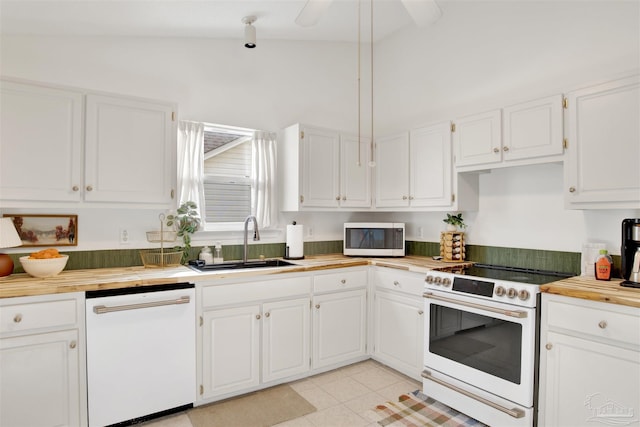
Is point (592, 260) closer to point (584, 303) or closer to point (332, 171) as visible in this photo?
point (584, 303)

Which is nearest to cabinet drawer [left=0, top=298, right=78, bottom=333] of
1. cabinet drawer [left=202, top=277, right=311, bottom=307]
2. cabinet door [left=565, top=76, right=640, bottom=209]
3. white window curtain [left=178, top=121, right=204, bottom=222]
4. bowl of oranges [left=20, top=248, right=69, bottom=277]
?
bowl of oranges [left=20, top=248, right=69, bottom=277]

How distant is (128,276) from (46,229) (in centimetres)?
72

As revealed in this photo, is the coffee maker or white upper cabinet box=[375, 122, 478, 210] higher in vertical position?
white upper cabinet box=[375, 122, 478, 210]

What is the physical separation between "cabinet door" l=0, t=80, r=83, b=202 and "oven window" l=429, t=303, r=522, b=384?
258 centimetres

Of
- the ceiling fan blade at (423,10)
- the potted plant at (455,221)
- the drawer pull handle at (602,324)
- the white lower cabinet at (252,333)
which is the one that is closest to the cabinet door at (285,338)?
the white lower cabinet at (252,333)

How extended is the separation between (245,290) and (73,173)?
4.36 ft

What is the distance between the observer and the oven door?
2125 mm

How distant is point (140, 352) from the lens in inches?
87.4

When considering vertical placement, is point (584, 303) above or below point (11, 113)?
below

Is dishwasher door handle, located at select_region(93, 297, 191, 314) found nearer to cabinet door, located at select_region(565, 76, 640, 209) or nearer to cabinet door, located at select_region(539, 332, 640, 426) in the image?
cabinet door, located at select_region(539, 332, 640, 426)

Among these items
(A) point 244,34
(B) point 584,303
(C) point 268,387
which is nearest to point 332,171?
(A) point 244,34

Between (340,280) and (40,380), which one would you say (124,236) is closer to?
(40,380)

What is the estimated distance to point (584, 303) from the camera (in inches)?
76.9

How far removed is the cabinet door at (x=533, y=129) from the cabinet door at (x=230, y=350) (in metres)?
2.19
